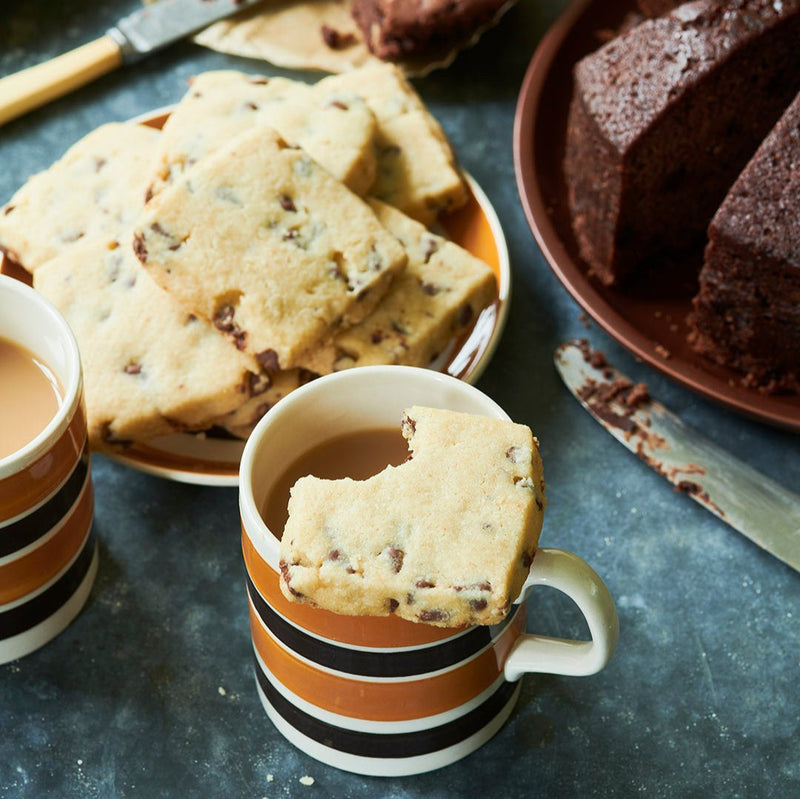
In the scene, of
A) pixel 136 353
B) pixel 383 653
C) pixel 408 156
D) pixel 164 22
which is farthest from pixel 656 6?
pixel 383 653

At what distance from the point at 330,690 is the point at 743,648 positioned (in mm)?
558

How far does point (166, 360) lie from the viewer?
1.41 metres

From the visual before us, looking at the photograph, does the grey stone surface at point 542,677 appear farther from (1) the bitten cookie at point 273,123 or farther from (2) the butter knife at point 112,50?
(2) the butter knife at point 112,50

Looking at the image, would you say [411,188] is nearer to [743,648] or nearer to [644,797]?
[743,648]

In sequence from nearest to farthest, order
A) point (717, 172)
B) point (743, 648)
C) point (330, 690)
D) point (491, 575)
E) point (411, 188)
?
point (491, 575), point (330, 690), point (743, 648), point (411, 188), point (717, 172)

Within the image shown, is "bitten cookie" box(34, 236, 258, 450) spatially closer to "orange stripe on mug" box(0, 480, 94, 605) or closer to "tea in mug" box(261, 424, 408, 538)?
"orange stripe on mug" box(0, 480, 94, 605)

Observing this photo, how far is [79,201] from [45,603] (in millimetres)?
620

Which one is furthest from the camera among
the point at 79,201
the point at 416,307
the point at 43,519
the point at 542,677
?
the point at 79,201

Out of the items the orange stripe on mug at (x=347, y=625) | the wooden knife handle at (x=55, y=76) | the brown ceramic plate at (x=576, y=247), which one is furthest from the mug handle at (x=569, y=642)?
the wooden knife handle at (x=55, y=76)

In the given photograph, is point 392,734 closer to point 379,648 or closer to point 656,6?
point 379,648

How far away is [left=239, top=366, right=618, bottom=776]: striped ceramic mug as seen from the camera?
1.03m

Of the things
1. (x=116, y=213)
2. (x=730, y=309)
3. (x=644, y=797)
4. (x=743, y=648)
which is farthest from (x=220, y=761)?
(x=730, y=309)

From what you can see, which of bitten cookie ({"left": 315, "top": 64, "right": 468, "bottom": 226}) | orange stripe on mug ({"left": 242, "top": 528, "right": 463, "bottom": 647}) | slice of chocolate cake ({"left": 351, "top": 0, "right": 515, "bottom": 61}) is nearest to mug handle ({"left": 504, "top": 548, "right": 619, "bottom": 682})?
orange stripe on mug ({"left": 242, "top": 528, "right": 463, "bottom": 647})

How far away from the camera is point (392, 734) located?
1150 mm
